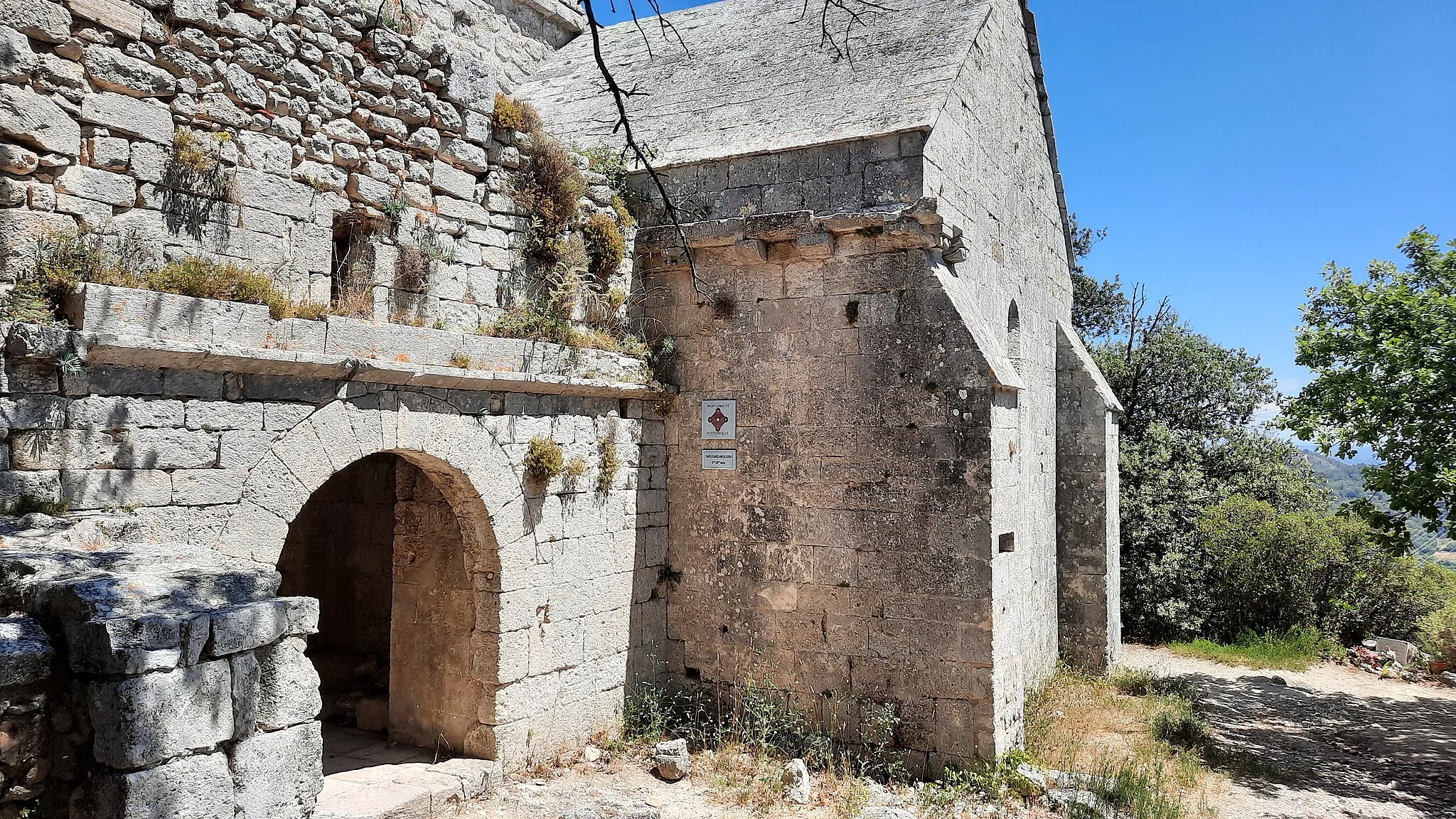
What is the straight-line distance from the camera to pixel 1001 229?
939 centimetres

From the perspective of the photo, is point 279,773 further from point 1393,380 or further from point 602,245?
point 1393,380

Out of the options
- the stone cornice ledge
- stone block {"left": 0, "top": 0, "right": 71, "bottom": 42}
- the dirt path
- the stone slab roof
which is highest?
the stone slab roof

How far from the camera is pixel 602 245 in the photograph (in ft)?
25.4

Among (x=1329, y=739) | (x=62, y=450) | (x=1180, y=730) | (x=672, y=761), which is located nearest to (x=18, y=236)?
(x=62, y=450)

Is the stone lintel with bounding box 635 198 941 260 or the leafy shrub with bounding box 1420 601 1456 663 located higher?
the stone lintel with bounding box 635 198 941 260

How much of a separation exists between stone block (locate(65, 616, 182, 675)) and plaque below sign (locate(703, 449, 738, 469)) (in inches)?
213

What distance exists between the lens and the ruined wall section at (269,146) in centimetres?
462

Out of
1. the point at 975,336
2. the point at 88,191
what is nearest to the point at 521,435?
the point at 88,191

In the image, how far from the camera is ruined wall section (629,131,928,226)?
7.46m

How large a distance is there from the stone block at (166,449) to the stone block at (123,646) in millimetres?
1945

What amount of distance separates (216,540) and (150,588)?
6.09 feet

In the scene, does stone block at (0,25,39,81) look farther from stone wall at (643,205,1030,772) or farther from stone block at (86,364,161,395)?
stone wall at (643,205,1030,772)

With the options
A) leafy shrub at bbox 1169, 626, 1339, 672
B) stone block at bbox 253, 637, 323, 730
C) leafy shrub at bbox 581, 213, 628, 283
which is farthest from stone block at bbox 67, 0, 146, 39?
leafy shrub at bbox 1169, 626, 1339, 672

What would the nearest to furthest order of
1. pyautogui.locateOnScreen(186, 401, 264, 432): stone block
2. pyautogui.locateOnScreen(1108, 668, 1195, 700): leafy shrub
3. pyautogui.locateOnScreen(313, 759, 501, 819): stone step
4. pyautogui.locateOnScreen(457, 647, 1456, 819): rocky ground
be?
pyautogui.locateOnScreen(186, 401, 264, 432): stone block < pyautogui.locateOnScreen(313, 759, 501, 819): stone step < pyautogui.locateOnScreen(457, 647, 1456, 819): rocky ground < pyautogui.locateOnScreen(1108, 668, 1195, 700): leafy shrub
